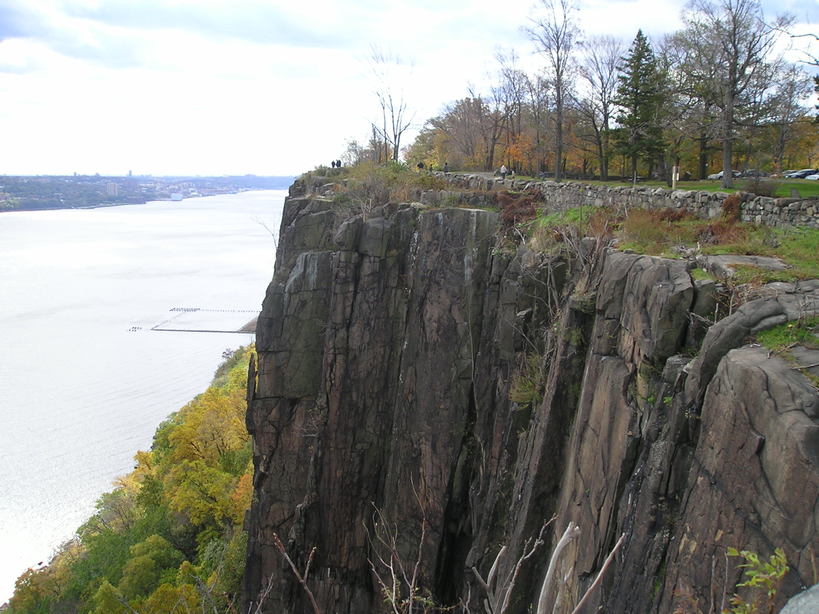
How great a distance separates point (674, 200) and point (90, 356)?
158 feet

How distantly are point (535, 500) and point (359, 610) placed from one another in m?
9.12

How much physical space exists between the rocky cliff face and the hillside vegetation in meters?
5.01

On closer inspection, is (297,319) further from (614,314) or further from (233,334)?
(233,334)

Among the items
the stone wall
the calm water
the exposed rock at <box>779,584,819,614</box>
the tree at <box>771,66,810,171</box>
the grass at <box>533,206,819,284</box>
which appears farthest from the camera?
the calm water

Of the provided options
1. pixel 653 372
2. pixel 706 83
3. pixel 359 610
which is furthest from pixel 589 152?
pixel 653 372

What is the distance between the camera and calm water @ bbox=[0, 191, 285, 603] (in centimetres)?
3081

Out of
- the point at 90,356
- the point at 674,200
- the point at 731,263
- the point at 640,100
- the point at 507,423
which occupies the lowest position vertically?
the point at 90,356

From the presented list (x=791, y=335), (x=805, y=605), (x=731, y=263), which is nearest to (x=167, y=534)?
(x=731, y=263)

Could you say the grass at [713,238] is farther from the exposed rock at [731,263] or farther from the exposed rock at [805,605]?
the exposed rock at [805,605]

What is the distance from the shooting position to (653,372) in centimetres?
759

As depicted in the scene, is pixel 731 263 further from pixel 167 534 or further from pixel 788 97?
pixel 167 534

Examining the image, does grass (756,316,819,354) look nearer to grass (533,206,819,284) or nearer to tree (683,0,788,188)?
grass (533,206,819,284)

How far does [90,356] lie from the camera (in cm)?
4941

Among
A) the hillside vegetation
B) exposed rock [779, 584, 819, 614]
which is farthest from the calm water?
exposed rock [779, 584, 819, 614]
